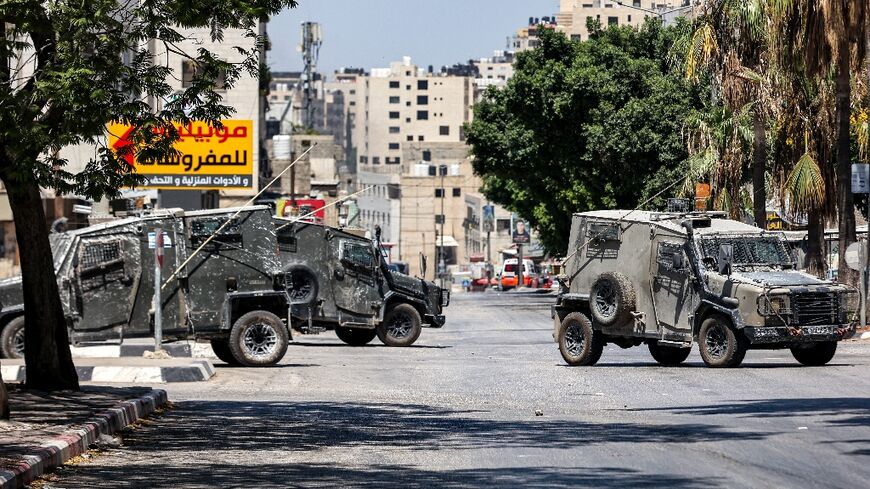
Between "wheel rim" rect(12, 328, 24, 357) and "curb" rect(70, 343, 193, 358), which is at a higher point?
"wheel rim" rect(12, 328, 24, 357)

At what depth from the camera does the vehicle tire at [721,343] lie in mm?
24422

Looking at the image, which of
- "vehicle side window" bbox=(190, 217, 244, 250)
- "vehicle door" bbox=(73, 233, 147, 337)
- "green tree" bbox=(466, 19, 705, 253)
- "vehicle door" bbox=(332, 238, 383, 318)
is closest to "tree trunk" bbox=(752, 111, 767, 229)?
"vehicle door" bbox=(332, 238, 383, 318)

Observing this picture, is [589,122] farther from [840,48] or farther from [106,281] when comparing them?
[106,281]

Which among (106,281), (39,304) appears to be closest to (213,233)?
(106,281)

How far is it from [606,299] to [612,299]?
15cm

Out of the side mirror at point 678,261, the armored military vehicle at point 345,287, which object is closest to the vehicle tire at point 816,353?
the side mirror at point 678,261

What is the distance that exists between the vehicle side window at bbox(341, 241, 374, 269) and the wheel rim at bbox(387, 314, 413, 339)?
5.12 ft

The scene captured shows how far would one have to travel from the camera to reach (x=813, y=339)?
79.8 feet

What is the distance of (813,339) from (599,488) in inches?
565

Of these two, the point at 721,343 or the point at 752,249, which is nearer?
the point at 721,343

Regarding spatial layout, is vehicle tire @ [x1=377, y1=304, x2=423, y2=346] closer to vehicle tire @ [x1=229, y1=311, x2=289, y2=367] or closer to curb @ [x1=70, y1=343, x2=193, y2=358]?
curb @ [x1=70, y1=343, x2=193, y2=358]

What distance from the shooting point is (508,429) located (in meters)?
15.4

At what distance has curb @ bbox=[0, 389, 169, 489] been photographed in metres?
11.5

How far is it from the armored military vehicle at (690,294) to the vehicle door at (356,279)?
708 centimetres
